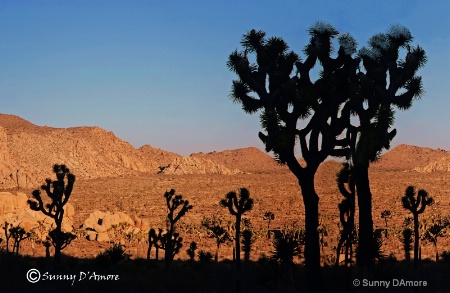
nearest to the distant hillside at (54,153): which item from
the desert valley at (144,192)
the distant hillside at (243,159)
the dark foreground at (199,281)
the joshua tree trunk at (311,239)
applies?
the desert valley at (144,192)

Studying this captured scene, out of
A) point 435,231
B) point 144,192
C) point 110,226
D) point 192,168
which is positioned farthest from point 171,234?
point 192,168

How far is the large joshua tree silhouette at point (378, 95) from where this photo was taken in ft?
53.4

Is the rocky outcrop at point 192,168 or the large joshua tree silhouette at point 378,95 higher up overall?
the rocky outcrop at point 192,168

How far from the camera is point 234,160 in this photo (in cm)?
18088

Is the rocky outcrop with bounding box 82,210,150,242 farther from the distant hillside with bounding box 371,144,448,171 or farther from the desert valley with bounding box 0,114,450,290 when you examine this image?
the distant hillside with bounding box 371,144,448,171

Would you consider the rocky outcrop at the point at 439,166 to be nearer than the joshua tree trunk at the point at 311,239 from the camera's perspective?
No

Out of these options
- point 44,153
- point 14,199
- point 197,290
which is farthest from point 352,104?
point 44,153

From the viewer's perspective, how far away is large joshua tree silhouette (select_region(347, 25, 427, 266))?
16281 millimetres

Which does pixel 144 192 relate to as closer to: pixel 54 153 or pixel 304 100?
pixel 54 153

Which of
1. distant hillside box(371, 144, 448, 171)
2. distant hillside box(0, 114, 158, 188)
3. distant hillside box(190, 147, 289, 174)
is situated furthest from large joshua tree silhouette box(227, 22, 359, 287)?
distant hillside box(371, 144, 448, 171)

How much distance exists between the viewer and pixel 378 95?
1772cm

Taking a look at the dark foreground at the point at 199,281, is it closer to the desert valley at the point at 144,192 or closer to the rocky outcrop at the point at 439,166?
the desert valley at the point at 144,192

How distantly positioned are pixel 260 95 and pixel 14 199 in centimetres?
3732

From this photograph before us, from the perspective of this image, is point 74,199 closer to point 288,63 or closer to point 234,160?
point 288,63
